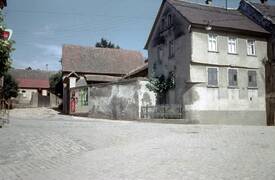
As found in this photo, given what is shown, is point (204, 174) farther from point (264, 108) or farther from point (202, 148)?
point (264, 108)

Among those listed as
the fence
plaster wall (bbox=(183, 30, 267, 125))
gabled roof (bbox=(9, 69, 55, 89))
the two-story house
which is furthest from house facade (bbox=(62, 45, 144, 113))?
gabled roof (bbox=(9, 69, 55, 89))

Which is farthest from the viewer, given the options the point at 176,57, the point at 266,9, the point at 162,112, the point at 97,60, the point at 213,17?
the point at 97,60

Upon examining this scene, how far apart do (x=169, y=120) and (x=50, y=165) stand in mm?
16730

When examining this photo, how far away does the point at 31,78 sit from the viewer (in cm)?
8088

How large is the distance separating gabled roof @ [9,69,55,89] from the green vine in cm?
4645

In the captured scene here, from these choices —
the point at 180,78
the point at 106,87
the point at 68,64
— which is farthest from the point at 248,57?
the point at 68,64

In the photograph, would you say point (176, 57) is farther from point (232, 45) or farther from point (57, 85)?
point (57, 85)

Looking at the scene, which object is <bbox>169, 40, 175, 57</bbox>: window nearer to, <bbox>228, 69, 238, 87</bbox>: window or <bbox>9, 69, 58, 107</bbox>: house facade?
<bbox>228, 69, 238, 87</bbox>: window

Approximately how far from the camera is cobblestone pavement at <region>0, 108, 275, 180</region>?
8.05 metres

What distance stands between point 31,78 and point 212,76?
62.0 metres

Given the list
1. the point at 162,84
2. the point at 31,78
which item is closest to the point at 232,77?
the point at 162,84

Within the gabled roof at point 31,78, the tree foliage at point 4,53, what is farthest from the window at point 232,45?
the gabled roof at point 31,78

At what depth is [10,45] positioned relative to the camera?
12305mm

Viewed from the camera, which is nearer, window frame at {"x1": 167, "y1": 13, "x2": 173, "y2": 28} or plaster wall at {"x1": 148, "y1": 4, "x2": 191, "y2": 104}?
plaster wall at {"x1": 148, "y1": 4, "x2": 191, "y2": 104}
